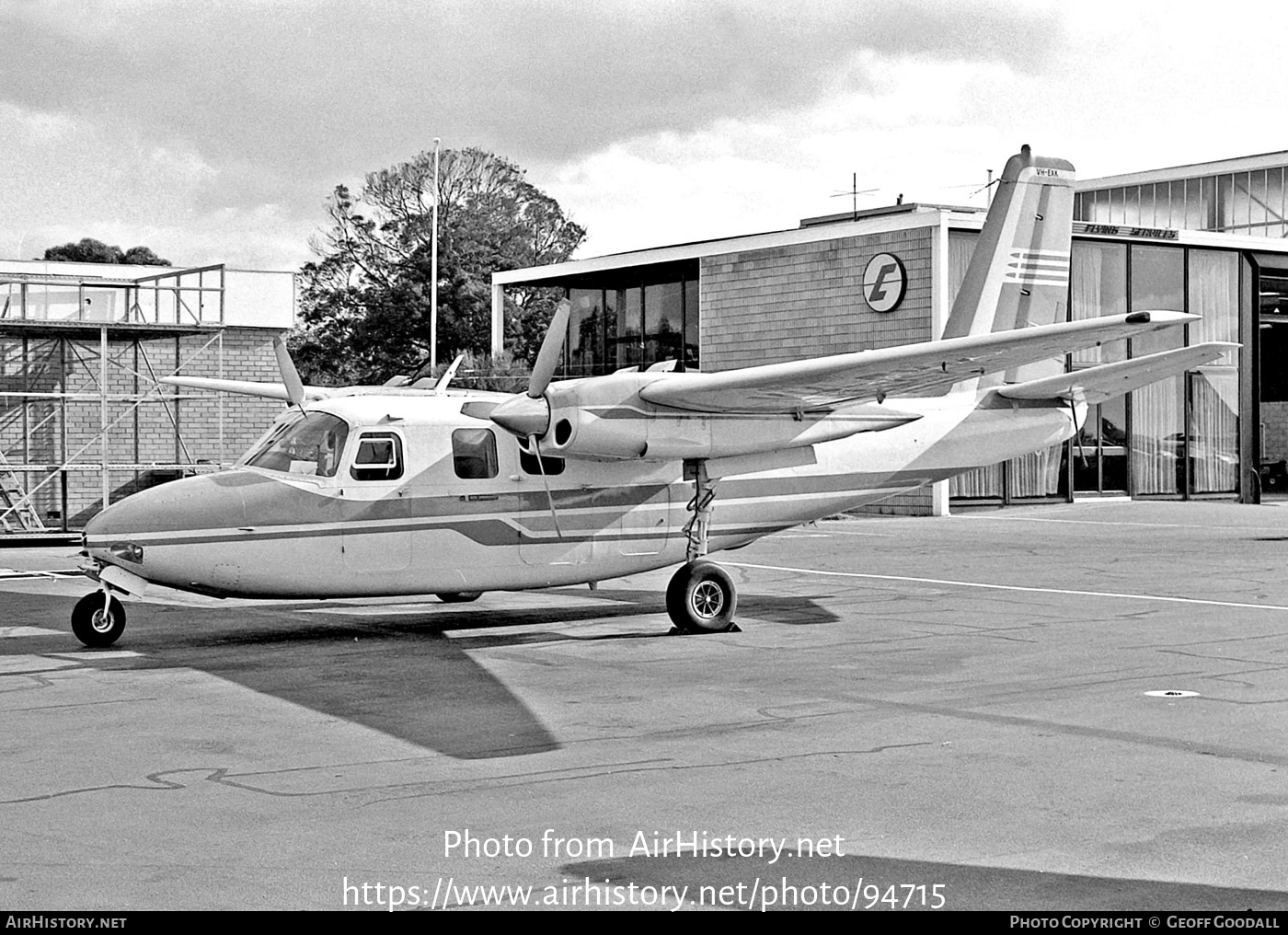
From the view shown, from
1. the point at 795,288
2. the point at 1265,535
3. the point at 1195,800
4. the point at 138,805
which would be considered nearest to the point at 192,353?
the point at 795,288

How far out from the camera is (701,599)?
14273 millimetres

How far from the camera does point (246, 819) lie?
23.1ft

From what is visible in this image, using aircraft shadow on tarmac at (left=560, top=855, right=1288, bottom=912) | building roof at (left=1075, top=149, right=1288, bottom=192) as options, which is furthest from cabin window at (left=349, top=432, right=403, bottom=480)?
building roof at (left=1075, top=149, right=1288, bottom=192)

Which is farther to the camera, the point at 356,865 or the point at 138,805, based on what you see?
the point at 138,805

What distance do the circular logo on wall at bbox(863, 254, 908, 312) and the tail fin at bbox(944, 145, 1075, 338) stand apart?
49.7 feet

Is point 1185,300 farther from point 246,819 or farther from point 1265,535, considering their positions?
point 246,819

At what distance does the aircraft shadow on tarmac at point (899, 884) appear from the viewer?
5.62 m

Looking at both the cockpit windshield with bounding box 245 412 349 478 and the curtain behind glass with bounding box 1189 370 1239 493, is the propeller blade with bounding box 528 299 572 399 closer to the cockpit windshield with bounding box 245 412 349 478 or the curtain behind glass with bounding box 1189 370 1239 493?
the cockpit windshield with bounding box 245 412 349 478

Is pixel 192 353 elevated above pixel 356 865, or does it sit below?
above

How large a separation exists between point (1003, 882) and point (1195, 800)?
1.91 meters

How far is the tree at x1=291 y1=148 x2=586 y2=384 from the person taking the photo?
201 ft

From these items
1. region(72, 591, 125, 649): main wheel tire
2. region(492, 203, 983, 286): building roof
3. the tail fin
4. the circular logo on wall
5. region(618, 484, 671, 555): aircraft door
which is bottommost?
region(72, 591, 125, 649): main wheel tire

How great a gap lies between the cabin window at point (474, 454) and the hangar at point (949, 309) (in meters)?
19.4

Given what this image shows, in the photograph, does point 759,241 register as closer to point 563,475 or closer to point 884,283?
point 884,283
